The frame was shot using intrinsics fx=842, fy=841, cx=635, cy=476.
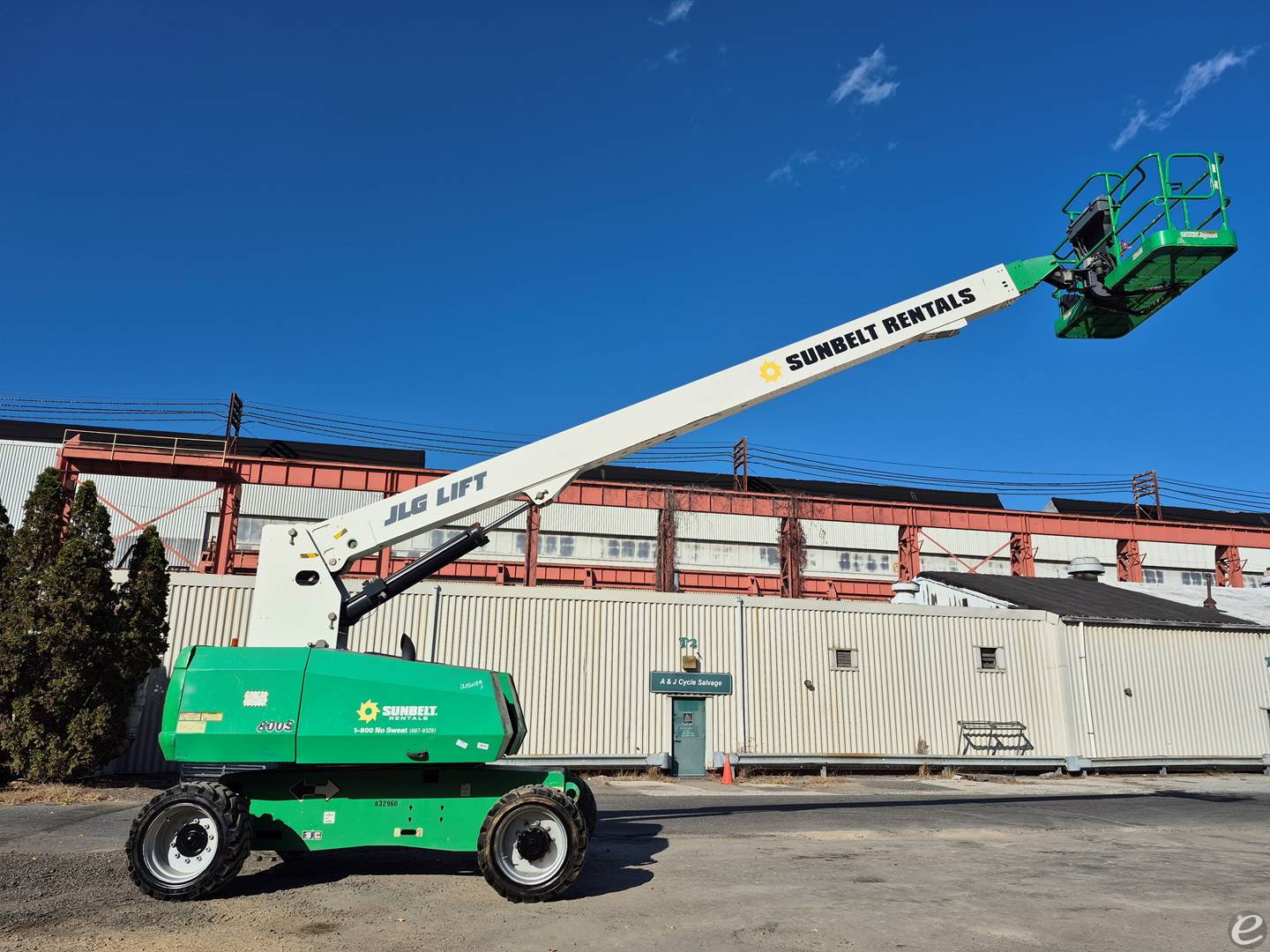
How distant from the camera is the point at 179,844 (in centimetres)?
782

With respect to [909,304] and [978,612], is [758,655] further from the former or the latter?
[909,304]

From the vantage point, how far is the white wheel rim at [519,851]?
7914 millimetres

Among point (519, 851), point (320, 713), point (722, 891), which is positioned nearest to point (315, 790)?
point (320, 713)

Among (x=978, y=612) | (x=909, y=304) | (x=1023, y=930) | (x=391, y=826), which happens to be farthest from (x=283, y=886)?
(x=978, y=612)

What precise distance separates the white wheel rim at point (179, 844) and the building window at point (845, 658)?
18.3 m

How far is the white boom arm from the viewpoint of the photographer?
9.06m

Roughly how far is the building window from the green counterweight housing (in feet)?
55.1

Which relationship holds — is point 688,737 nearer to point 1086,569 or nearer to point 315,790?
point 315,790

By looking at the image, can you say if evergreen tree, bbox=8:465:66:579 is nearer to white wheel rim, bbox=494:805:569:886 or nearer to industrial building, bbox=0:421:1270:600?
industrial building, bbox=0:421:1270:600

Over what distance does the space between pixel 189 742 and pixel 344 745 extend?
1.42 metres

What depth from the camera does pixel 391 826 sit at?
8.26 m

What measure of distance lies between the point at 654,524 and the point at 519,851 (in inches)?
1702

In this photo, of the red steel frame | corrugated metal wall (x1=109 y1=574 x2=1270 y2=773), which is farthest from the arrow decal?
the red steel frame

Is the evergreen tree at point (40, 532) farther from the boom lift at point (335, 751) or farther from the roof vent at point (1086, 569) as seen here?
the roof vent at point (1086, 569)
